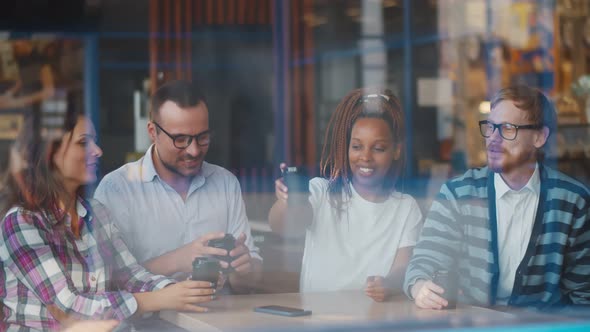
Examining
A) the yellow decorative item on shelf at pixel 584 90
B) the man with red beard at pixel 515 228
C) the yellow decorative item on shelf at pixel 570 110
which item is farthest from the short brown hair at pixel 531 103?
the yellow decorative item on shelf at pixel 584 90

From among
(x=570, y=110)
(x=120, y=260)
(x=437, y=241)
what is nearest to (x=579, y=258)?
(x=437, y=241)

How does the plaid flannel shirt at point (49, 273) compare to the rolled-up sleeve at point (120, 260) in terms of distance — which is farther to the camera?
the rolled-up sleeve at point (120, 260)

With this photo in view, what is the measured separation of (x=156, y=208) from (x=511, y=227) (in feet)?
4.19

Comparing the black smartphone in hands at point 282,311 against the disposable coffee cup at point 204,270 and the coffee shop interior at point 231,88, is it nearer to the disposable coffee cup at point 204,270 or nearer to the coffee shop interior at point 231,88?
the coffee shop interior at point 231,88

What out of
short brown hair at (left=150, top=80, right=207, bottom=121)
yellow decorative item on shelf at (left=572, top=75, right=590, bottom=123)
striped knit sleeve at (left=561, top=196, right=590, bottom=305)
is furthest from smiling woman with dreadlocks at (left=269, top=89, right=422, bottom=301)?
yellow decorative item on shelf at (left=572, top=75, right=590, bottom=123)

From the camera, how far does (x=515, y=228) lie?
3.29 meters

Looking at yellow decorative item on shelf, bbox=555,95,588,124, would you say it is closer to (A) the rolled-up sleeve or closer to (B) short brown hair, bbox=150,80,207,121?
(B) short brown hair, bbox=150,80,207,121

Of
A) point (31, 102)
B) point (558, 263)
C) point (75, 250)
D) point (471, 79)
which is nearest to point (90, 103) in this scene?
point (31, 102)

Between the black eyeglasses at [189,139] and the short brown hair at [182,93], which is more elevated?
the short brown hair at [182,93]

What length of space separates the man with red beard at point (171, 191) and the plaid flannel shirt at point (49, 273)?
0.14 metres

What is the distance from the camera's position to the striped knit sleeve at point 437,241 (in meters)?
3.13

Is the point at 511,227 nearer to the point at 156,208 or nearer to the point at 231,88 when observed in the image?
the point at 231,88

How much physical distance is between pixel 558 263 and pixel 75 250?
167cm

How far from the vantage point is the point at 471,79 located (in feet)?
20.9
